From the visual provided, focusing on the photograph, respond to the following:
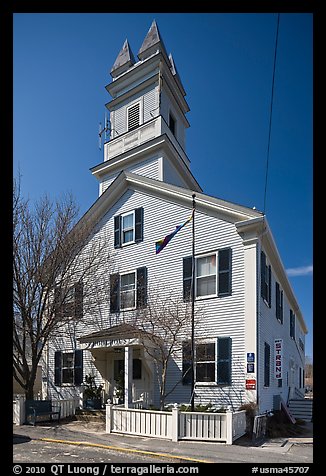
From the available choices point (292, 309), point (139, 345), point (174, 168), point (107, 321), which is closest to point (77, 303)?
point (107, 321)

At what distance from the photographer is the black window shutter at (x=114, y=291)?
56.5 feet

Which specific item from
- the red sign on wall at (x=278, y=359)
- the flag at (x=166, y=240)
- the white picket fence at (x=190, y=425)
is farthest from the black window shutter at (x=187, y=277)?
the white picket fence at (x=190, y=425)

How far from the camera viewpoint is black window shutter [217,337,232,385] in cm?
1359

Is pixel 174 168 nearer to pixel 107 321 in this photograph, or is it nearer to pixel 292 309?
pixel 107 321

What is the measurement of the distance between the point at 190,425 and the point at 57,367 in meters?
9.01

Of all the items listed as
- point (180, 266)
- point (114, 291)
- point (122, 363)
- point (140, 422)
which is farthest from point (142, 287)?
point (140, 422)

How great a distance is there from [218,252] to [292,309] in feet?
39.8

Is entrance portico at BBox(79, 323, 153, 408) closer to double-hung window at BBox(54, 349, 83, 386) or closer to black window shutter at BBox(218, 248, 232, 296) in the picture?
double-hung window at BBox(54, 349, 83, 386)

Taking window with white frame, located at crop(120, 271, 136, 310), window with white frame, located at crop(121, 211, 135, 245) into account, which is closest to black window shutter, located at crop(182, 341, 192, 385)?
window with white frame, located at crop(120, 271, 136, 310)

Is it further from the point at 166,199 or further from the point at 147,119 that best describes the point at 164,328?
the point at 147,119

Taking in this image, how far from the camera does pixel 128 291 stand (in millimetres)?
16938

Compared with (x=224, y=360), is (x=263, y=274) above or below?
above

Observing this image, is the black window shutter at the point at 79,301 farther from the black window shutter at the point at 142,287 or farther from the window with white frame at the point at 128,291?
the black window shutter at the point at 142,287

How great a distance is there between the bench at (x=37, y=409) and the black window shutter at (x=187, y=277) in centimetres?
594
